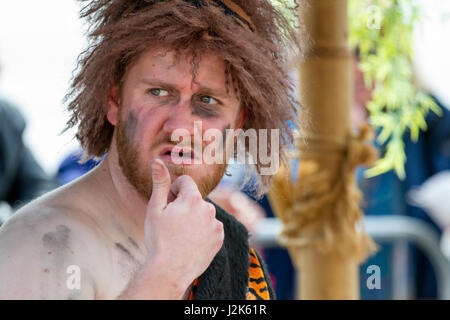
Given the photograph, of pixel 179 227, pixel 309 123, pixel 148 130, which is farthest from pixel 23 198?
pixel 179 227

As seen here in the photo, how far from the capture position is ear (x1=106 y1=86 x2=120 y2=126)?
178 cm

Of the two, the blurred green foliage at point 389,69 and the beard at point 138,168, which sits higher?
the blurred green foliage at point 389,69

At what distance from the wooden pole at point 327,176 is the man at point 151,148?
50 centimetres

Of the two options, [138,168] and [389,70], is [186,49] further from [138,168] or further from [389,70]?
[389,70]

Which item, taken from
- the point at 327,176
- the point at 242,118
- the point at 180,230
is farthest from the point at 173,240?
the point at 327,176

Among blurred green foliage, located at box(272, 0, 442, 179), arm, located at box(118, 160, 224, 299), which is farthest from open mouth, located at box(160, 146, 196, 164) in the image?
blurred green foliage, located at box(272, 0, 442, 179)

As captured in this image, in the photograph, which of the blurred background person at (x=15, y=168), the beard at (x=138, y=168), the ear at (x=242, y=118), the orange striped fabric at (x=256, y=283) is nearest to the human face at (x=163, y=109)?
the beard at (x=138, y=168)

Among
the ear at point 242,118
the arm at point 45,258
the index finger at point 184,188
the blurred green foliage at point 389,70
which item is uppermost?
the blurred green foliage at point 389,70

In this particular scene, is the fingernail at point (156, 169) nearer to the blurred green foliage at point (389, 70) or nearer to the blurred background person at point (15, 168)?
the blurred green foliage at point (389, 70)

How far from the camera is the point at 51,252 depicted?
1.43 meters

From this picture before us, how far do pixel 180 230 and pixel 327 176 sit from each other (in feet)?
3.84

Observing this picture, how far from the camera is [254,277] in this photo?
206 centimetres

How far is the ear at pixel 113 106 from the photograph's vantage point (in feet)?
5.84
